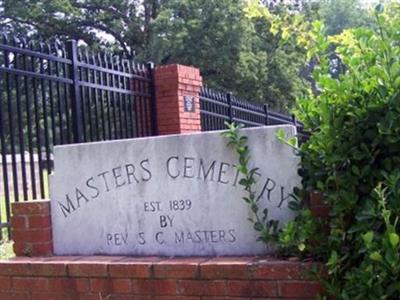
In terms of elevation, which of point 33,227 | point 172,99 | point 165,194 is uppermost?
point 172,99

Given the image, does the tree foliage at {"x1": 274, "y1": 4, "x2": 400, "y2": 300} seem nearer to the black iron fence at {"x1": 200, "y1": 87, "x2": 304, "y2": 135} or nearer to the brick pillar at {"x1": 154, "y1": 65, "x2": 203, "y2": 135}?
the brick pillar at {"x1": 154, "y1": 65, "x2": 203, "y2": 135}

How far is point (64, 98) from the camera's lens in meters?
5.41

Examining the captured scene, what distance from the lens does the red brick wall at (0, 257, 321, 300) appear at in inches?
106

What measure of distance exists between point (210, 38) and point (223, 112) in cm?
1296

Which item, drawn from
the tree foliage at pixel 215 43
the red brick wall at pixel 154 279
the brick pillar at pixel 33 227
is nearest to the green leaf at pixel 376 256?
the red brick wall at pixel 154 279

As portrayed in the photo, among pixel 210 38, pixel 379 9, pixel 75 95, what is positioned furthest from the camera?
pixel 210 38

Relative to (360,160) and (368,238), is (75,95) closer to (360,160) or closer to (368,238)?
(360,160)

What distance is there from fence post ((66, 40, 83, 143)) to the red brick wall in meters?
2.18

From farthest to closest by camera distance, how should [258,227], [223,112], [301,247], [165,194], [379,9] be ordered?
[223,112], [165,194], [258,227], [301,247], [379,9]

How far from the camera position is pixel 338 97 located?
257cm

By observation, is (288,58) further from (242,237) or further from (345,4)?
(242,237)

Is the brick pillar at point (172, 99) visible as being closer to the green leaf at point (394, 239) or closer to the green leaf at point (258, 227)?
the green leaf at point (258, 227)

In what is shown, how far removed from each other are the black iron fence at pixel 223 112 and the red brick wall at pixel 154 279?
4.19m

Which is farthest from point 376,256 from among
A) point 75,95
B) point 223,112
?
point 223,112
